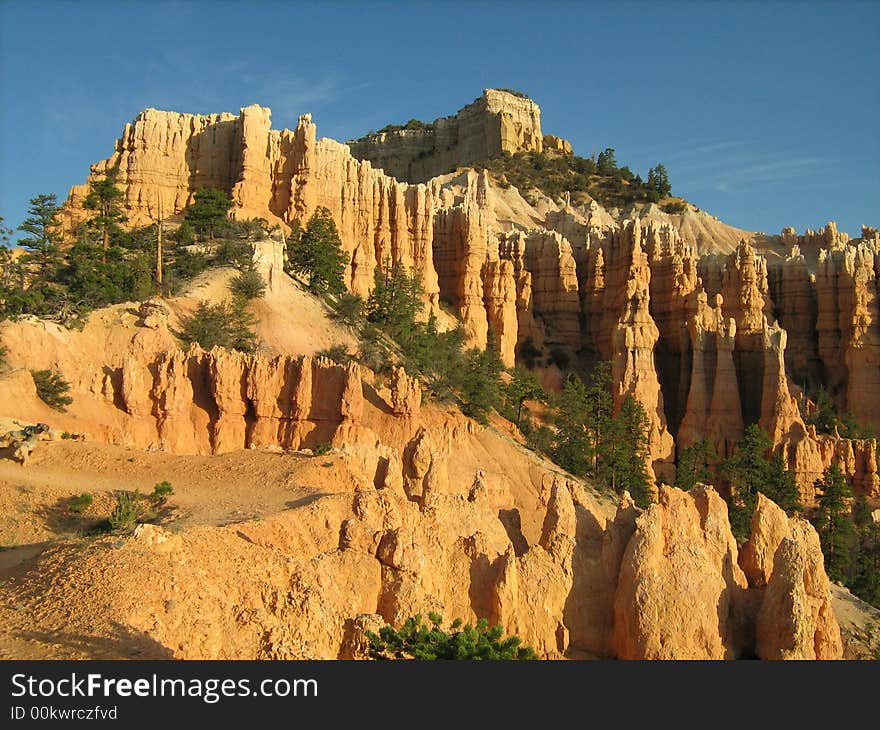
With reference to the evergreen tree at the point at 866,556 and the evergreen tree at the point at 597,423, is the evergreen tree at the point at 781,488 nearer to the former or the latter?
the evergreen tree at the point at 866,556

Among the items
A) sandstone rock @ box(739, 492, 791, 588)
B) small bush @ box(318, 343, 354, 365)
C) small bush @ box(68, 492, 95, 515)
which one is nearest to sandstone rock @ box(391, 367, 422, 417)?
small bush @ box(318, 343, 354, 365)

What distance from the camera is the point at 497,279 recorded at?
48938 mm

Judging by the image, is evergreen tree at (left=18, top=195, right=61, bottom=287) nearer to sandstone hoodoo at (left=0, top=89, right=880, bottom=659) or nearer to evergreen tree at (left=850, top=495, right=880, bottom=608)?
sandstone hoodoo at (left=0, top=89, right=880, bottom=659)

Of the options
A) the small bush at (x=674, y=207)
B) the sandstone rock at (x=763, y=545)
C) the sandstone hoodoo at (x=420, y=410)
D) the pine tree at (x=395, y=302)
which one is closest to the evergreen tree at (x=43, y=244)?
the sandstone hoodoo at (x=420, y=410)

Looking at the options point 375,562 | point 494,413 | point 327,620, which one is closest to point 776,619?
point 375,562

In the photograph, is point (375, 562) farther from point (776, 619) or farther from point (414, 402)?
point (414, 402)

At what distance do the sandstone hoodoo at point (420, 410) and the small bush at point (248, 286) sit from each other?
119mm

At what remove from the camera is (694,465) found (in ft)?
129

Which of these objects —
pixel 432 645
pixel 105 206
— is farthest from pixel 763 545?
pixel 105 206

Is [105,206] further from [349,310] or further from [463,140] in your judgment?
[463,140]

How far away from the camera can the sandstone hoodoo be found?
499 inches

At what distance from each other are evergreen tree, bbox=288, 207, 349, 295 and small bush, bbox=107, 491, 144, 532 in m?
22.3

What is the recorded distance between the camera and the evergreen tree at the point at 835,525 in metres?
30.7

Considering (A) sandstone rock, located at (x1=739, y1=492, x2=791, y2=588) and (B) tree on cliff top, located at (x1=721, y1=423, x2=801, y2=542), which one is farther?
(B) tree on cliff top, located at (x1=721, y1=423, x2=801, y2=542)
